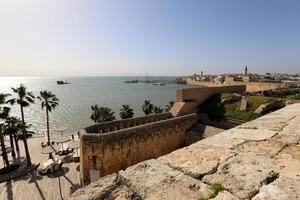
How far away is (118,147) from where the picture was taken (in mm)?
16094

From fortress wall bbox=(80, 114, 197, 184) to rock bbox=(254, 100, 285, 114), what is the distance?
10200 mm

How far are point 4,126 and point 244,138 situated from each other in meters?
28.9

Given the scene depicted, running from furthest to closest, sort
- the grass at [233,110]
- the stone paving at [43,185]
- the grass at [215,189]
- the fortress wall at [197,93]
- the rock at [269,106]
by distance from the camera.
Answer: the fortress wall at [197,93]
the grass at [233,110]
the rock at [269,106]
the stone paving at [43,185]
the grass at [215,189]

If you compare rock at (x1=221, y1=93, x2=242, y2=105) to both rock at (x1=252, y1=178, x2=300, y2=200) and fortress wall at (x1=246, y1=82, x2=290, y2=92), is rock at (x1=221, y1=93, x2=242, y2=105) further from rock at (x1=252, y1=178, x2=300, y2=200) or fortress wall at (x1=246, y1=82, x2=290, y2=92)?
rock at (x1=252, y1=178, x2=300, y2=200)

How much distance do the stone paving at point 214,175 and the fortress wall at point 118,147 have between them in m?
13.3

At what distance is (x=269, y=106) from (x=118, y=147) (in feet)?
53.1

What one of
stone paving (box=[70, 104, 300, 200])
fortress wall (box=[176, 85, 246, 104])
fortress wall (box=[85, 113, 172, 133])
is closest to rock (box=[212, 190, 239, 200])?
stone paving (box=[70, 104, 300, 200])

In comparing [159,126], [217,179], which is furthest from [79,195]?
[159,126]

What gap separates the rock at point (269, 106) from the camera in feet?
73.2

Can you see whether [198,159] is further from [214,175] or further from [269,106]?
[269,106]

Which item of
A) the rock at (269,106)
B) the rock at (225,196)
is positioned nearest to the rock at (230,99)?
the rock at (269,106)

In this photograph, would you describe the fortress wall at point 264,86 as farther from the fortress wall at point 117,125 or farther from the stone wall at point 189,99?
the fortress wall at point 117,125

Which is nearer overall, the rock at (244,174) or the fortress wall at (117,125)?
the rock at (244,174)

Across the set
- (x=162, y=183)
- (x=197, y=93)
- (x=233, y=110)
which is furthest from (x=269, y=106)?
(x=162, y=183)
